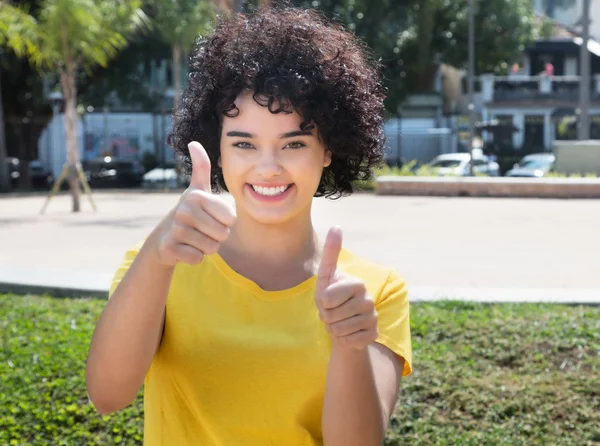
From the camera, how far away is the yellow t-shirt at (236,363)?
6.81ft

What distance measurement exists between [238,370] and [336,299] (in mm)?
538

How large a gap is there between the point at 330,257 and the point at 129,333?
50 cm

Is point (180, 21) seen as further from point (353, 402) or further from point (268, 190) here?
point (353, 402)

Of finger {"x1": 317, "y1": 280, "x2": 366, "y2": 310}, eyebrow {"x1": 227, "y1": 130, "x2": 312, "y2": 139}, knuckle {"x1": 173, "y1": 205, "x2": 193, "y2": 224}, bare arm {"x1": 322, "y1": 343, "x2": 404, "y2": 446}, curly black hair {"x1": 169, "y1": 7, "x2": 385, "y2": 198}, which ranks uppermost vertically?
curly black hair {"x1": 169, "y1": 7, "x2": 385, "y2": 198}

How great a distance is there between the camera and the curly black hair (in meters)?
2.15

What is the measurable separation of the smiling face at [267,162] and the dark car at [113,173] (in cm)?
3090

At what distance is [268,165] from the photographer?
205cm

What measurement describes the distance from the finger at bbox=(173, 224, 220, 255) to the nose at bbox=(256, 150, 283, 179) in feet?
1.29

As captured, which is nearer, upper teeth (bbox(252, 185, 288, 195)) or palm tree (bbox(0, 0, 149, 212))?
upper teeth (bbox(252, 185, 288, 195))

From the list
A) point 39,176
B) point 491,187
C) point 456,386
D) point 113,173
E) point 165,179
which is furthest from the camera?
point 39,176

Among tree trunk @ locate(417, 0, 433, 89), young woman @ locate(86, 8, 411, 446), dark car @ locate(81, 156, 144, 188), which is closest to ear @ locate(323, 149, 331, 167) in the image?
young woman @ locate(86, 8, 411, 446)

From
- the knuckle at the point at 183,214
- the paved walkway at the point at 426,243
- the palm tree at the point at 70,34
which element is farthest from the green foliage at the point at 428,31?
the knuckle at the point at 183,214

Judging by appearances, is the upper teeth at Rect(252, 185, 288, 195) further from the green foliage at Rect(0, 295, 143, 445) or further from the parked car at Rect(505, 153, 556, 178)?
the parked car at Rect(505, 153, 556, 178)

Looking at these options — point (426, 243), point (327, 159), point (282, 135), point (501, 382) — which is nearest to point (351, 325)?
point (282, 135)
